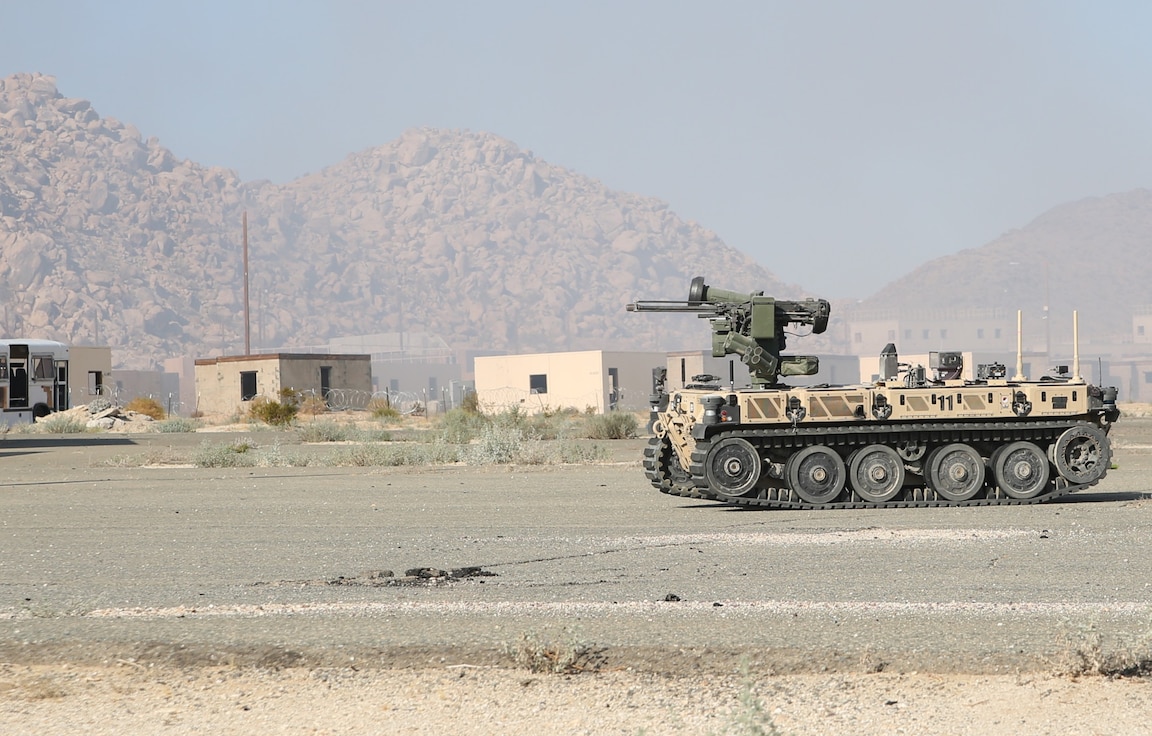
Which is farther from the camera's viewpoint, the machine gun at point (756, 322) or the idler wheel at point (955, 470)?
the machine gun at point (756, 322)

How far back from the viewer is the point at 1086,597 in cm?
1009

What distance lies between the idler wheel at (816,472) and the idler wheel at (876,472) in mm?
191

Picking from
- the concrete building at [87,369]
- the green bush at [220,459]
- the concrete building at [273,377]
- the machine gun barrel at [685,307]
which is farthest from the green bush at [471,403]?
the machine gun barrel at [685,307]

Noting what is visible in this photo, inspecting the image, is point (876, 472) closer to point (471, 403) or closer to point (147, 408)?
point (471, 403)

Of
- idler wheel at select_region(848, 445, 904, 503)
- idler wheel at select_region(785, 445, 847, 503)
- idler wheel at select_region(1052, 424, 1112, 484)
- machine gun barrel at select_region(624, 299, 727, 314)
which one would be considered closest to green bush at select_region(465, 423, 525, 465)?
machine gun barrel at select_region(624, 299, 727, 314)

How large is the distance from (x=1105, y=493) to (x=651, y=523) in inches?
309

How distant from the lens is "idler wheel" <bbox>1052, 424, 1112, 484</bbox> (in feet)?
60.2

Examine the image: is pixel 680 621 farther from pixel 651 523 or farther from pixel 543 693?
pixel 651 523

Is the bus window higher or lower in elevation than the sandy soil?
higher

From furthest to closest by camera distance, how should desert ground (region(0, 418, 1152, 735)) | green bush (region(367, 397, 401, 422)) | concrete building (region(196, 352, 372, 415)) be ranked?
concrete building (region(196, 352, 372, 415)), green bush (region(367, 397, 401, 422)), desert ground (region(0, 418, 1152, 735))

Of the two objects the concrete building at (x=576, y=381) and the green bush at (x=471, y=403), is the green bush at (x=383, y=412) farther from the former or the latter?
the concrete building at (x=576, y=381)

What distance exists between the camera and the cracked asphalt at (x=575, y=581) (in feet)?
27.4

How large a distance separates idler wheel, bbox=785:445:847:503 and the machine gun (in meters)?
1.56

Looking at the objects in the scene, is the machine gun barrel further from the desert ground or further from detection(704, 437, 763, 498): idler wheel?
the desert ground
